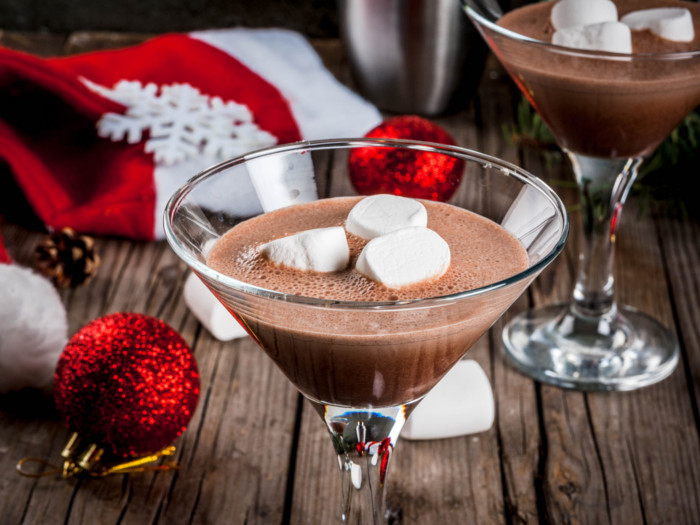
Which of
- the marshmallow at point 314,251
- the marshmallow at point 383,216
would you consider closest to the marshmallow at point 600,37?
the marshmallow at point 383,216

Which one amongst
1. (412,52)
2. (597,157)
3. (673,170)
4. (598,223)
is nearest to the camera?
(597,157)

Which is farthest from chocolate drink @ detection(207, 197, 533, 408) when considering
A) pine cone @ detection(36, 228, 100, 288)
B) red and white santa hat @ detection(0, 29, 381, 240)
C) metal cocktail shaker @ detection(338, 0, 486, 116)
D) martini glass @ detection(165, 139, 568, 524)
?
metal cocktail shaker @ detection(338, 0, 486, 116)

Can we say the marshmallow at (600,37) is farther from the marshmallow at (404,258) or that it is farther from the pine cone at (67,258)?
Result: the pine cone at (67,258)

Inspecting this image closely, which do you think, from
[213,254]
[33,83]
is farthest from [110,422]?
[33,83]

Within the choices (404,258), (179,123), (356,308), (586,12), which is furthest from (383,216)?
(179,123)

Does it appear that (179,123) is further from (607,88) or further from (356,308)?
(356,308)

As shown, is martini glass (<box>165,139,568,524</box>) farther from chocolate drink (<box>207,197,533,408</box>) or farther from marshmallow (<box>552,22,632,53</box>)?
marshmallow (<box>552,22,632,53</box>)

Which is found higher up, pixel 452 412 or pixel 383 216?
pixel 383 216

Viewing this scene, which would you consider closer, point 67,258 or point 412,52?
point 67,258
